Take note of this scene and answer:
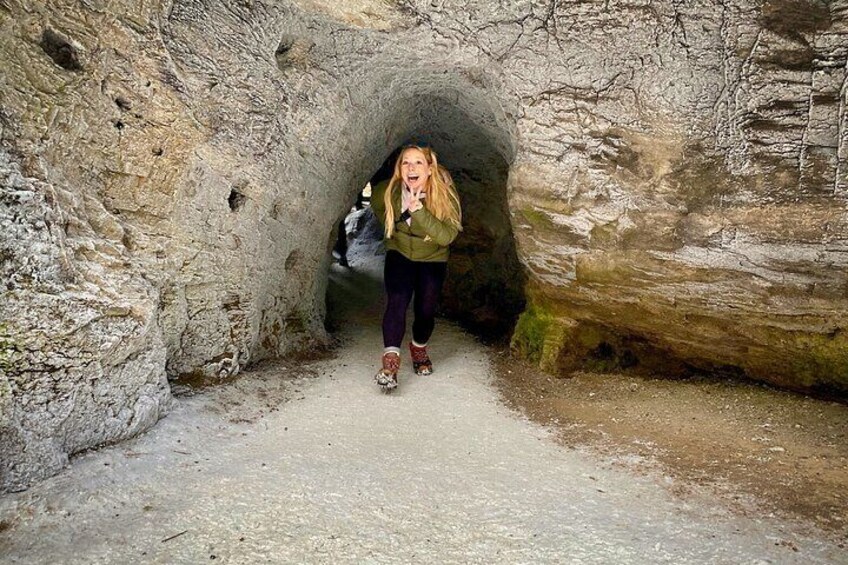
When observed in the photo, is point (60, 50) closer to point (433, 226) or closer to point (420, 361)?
point (433, 226)

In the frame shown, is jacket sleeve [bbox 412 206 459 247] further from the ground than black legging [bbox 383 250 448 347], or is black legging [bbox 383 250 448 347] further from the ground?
jacket sleeve [bbox 412 206 459 247]

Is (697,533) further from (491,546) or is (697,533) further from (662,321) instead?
(662,321)

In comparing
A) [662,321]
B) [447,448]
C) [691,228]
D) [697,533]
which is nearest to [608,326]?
[662,321]

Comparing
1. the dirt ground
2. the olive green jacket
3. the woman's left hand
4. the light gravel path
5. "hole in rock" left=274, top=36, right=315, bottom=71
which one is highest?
"hole in rock" left=274, top=36, right=315, bottom=71

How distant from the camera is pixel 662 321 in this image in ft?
12.8

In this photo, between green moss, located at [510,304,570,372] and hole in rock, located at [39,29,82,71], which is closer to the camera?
hole in rock, located at [39,29,82,71]

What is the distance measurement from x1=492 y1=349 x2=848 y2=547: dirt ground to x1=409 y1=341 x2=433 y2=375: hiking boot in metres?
0.54

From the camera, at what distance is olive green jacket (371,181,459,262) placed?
407 cm

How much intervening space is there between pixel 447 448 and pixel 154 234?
2.01 m

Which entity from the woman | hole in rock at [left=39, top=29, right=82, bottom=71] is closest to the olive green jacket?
the woman

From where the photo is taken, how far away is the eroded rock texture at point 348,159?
2.54 meters

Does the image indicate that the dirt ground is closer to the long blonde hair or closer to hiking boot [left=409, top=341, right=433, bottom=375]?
hiking boot [left=409, top=341, right=433, bottom=375]

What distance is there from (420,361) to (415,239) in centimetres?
95

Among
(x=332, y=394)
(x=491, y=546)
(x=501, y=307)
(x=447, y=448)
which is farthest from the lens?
(x=501, y=307)
